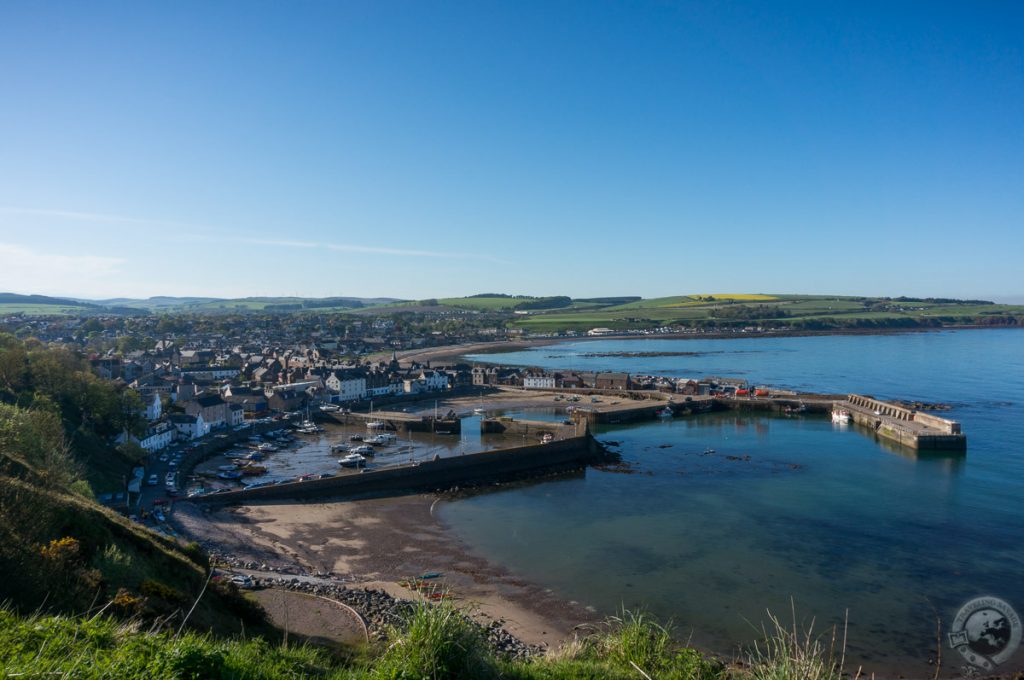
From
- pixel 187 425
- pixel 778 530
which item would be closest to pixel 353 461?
pixel 187 425

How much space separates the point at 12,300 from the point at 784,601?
7524 inches

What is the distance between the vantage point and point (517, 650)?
11281 millimetres

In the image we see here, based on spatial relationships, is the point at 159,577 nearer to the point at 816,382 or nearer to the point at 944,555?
the point at 944,555

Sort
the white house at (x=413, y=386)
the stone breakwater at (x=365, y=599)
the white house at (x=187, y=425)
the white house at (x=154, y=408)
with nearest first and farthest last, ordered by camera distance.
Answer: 1. the stone breakwater at (x=365, y=599)
2. the white house at (x=187, y=425)
3. the white house at (x=154, y=408)
4. the white house at (x=413, y=386)

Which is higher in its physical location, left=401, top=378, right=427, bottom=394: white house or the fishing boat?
left=401, top=378, right=427, bottom=394: white house

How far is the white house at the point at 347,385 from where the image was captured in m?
39.4

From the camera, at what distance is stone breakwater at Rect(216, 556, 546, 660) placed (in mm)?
11406

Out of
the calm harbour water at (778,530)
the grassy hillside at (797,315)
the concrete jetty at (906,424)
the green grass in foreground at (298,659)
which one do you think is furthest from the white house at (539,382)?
the grassy hillside at (797,315)

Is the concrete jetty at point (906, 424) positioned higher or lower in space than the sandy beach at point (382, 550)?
higher

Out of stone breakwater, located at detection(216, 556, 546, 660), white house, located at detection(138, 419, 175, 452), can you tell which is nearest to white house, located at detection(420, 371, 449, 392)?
white house, located at detection(138, 419, 175, 452)
